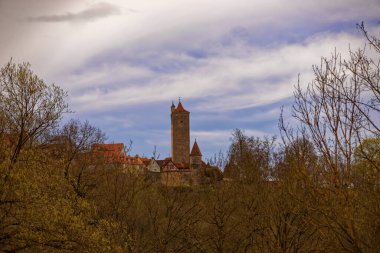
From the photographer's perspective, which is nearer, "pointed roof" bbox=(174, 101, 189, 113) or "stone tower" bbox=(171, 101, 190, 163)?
"stone tower" bbox=(171, 101, 190, 163)

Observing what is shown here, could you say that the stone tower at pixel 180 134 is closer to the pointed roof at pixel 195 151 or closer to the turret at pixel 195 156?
the turret at pixel 195 156

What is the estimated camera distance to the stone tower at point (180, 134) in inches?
4063

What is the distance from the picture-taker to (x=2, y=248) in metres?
17.0

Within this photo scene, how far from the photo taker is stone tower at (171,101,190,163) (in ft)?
339

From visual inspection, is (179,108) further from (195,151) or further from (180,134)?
(195,151)

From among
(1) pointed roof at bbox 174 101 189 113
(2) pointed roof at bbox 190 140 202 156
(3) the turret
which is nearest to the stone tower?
(1) pointed roof at bbox 174 101 189 113

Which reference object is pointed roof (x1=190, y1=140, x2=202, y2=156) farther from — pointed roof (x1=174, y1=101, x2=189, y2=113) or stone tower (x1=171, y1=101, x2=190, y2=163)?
pointed roof (x1=174, y1=101, x2=189, y2=113)

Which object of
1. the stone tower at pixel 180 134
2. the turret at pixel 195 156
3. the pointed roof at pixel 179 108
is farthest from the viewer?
the pointed roof at pixel 179 108

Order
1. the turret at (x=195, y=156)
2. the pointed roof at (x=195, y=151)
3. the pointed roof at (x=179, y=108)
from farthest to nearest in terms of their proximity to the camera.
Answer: the pointed roof at (x=179, y=108) → the pointed roof at (x=195, y=151) → the turret at (x=195, y=156)

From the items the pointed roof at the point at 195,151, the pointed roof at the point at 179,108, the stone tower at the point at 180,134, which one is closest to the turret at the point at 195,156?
the pointed roof at the point at 195,151

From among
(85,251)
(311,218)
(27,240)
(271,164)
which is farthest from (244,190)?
(311,218)

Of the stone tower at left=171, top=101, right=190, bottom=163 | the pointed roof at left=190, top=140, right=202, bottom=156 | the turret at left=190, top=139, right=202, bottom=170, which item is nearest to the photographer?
the turret at left=190, top=139, right=202, bottom=170

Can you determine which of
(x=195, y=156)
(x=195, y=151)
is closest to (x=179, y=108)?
(x=195, y=151)

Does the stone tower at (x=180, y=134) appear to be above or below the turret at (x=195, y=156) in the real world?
above
